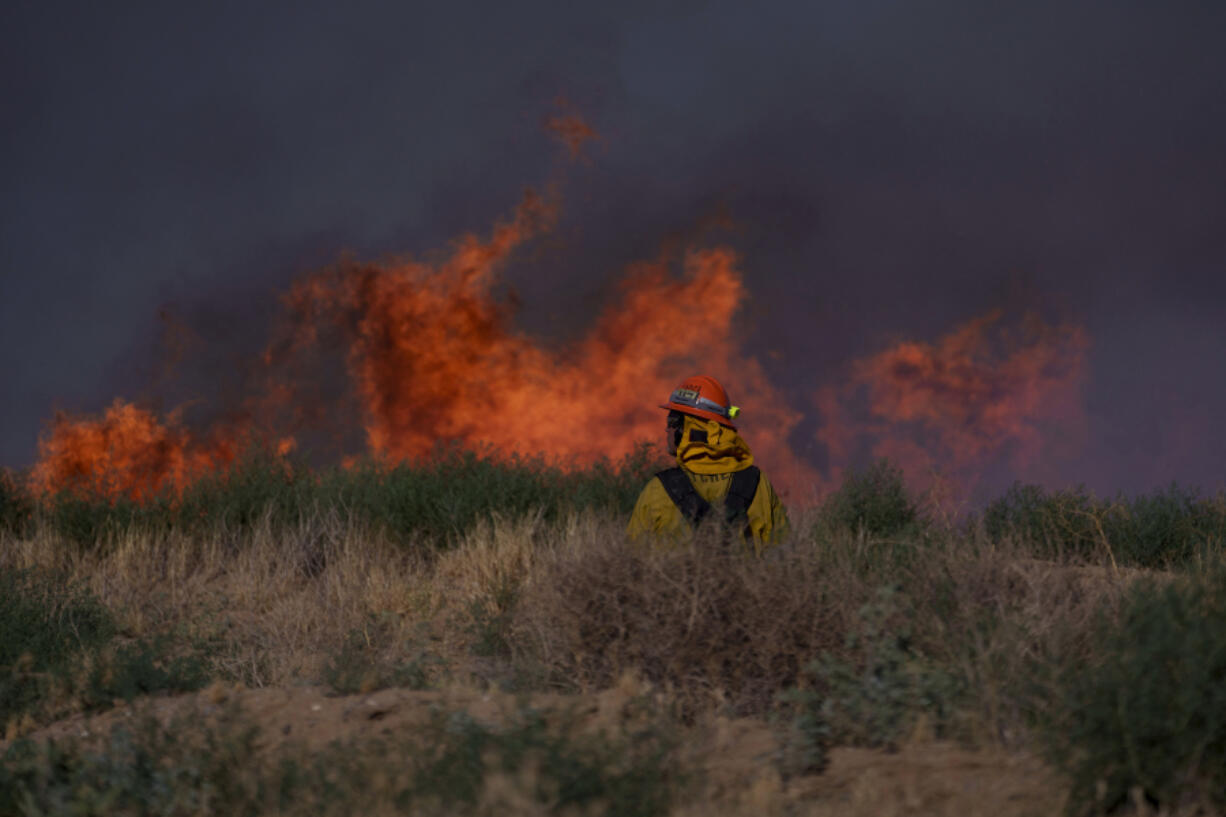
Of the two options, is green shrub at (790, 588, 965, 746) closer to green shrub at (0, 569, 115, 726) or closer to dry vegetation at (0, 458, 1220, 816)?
dry vegetation at (0, 458, 1220, 816)

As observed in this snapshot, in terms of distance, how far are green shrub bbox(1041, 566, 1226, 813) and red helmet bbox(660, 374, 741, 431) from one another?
3.77 meters

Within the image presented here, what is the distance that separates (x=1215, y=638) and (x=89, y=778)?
17.8ft

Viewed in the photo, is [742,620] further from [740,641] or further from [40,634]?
[40,634]

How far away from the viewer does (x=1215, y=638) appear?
468cm

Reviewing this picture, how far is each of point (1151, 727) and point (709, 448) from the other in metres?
4.06

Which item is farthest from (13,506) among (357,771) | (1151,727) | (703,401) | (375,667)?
(1151,727)

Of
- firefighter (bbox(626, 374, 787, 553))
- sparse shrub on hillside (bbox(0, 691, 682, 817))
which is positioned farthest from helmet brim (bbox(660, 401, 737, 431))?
sparse shrub on hillside (bbox(0, 691, 682, 817))

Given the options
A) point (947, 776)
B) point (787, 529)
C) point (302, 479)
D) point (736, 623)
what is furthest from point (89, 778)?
point (302, 479)

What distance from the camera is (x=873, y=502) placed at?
13094 millimetres

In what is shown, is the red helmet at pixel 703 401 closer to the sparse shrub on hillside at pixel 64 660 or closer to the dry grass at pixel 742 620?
the dry grass at pixel 742 620

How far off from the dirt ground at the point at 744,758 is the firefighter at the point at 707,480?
2.26 m

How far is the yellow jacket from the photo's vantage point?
309 inches

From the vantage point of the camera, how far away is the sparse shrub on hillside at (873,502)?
1287cm

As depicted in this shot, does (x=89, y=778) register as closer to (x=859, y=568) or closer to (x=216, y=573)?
(x=859, y=568)
